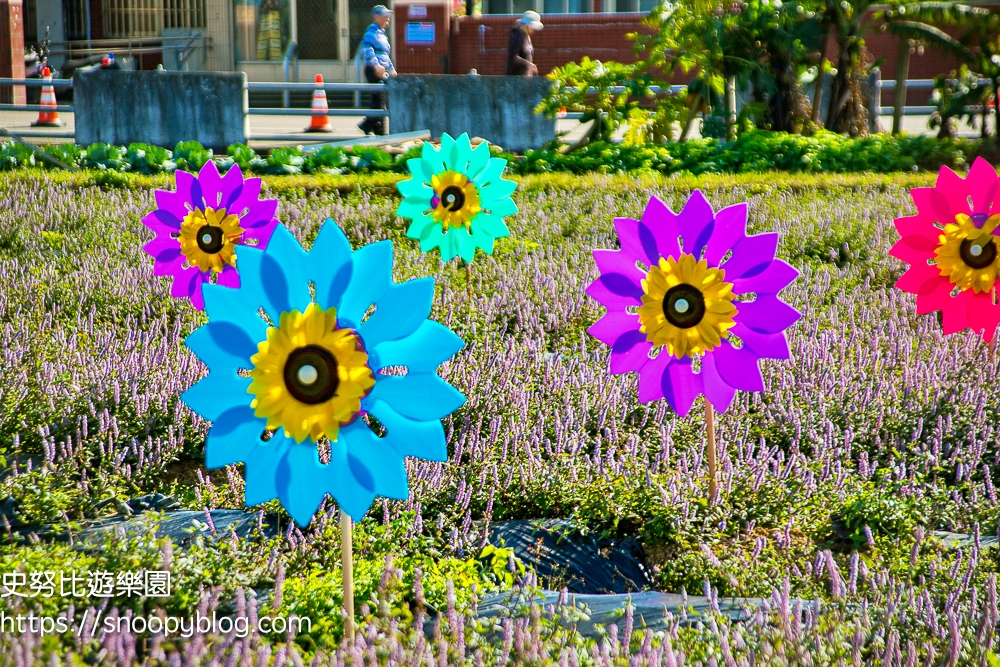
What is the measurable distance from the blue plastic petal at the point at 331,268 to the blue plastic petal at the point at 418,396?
8.0 inches

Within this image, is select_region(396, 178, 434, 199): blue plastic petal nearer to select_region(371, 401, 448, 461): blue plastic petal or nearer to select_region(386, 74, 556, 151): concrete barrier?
select_region(371, 401, 448, 461): blue plastic petal

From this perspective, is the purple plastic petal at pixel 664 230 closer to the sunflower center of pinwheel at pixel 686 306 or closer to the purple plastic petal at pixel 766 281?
the sunflower center of pinwheel at pixel 686 306

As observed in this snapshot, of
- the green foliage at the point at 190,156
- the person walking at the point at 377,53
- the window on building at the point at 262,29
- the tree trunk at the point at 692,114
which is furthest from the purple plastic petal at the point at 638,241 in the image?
the window on building at the point at 262,29

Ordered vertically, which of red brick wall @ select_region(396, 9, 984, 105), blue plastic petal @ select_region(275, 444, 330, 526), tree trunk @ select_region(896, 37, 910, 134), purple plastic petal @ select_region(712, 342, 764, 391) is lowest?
blue plastic petal @ select_region(275, 444, 330, 526)

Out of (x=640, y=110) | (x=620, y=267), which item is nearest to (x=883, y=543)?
(x=620, y=267)

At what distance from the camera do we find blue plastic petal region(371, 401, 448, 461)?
2.15m

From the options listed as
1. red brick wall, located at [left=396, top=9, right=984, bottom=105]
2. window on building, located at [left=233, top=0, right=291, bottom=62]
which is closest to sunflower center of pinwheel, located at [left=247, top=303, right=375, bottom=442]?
window on building, located at [left=233, top=0, right=291, bottom=62]

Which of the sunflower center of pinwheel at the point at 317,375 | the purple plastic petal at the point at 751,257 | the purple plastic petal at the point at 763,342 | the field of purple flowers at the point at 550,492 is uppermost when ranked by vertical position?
the purple plastic petal at the point at 751,257

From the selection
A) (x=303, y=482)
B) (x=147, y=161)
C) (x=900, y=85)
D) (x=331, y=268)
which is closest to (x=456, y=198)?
(x=331, y=268)

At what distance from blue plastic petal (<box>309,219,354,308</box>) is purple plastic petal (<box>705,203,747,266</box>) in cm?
118

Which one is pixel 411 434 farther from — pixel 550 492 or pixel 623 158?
pixel 623 158

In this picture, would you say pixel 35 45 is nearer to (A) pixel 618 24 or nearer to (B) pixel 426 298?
(A) pixel 618 24

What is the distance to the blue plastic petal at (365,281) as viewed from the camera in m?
2.17

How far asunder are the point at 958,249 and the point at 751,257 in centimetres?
A: 144
